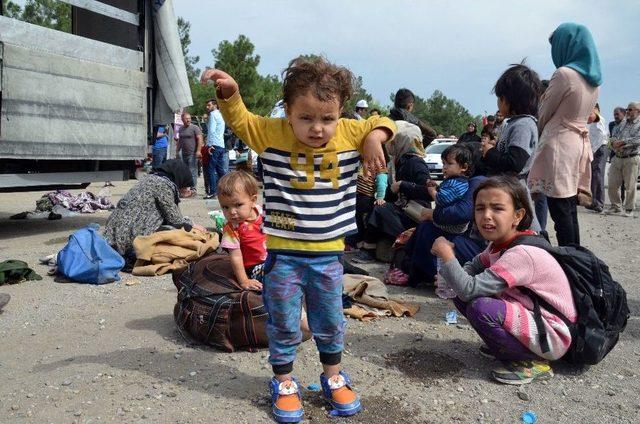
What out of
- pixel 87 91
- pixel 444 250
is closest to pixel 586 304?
pixel 444 250

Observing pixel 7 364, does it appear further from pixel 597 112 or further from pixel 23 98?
pixel 597 112

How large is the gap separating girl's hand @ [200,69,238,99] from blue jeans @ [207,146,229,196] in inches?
359

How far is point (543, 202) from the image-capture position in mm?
4656

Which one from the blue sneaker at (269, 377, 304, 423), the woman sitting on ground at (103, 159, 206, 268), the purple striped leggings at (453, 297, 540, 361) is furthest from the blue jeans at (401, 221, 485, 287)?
the blue sneaker at (269, 377, 304, 423)

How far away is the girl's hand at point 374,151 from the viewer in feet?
8.44

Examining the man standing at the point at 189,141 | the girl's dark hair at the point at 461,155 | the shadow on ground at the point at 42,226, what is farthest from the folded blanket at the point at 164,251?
the man standing at the point at 189,141

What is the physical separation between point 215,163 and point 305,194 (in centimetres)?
932

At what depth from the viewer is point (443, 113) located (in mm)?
80188

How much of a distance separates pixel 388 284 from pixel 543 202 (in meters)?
1.55

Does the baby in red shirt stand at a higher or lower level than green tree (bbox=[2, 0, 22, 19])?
lower

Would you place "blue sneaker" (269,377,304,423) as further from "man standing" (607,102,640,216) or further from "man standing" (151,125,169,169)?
"man standing" (151,125,169,169)

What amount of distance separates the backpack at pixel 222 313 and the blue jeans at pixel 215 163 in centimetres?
804

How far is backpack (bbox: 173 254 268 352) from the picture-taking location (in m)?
3.47

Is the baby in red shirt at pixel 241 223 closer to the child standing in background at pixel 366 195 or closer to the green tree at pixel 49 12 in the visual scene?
the child standing in background at pixel 366 195
